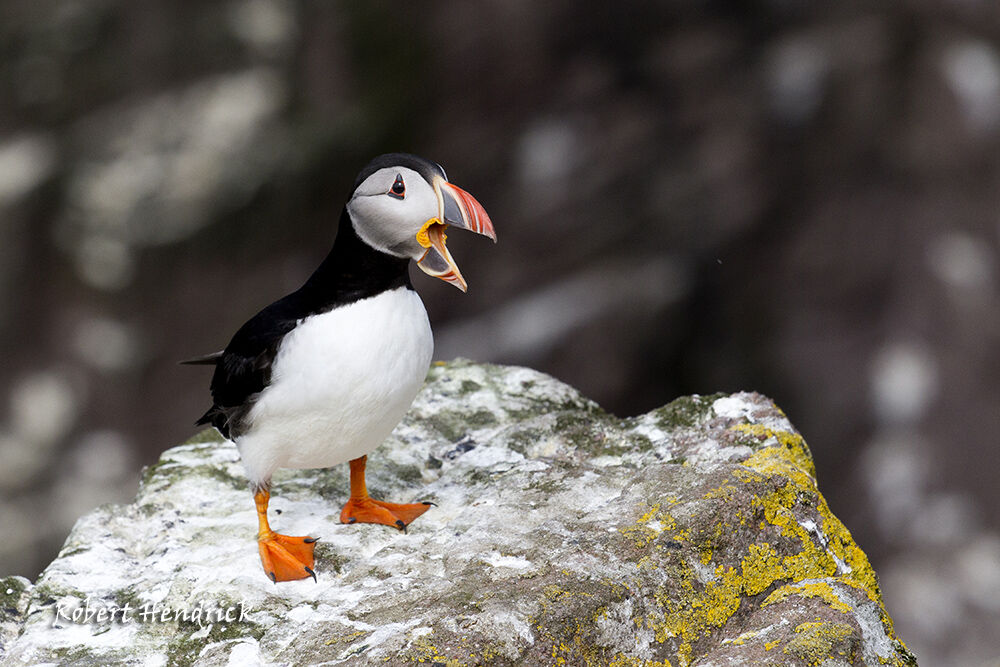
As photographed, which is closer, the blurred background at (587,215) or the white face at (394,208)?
the white face at (394,208)

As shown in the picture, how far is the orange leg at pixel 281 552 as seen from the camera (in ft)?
11.5

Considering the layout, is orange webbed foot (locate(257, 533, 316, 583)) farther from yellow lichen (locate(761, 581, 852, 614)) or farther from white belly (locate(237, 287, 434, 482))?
yellow lichen (locate(761, 581, 852, 614))

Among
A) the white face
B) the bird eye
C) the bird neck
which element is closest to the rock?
the bird neck

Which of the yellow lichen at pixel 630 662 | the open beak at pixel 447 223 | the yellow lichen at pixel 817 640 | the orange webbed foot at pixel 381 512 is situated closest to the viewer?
the yellow lichen at pixel 817 640

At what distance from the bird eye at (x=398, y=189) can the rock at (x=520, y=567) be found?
1224 mm

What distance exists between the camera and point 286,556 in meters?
3.60

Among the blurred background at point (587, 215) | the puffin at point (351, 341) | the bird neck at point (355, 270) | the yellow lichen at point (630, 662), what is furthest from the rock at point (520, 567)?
the blurred background at point (587, 215)

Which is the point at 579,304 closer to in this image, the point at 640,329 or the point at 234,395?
the point at 640,329

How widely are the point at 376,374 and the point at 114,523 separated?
1405 millimetres
